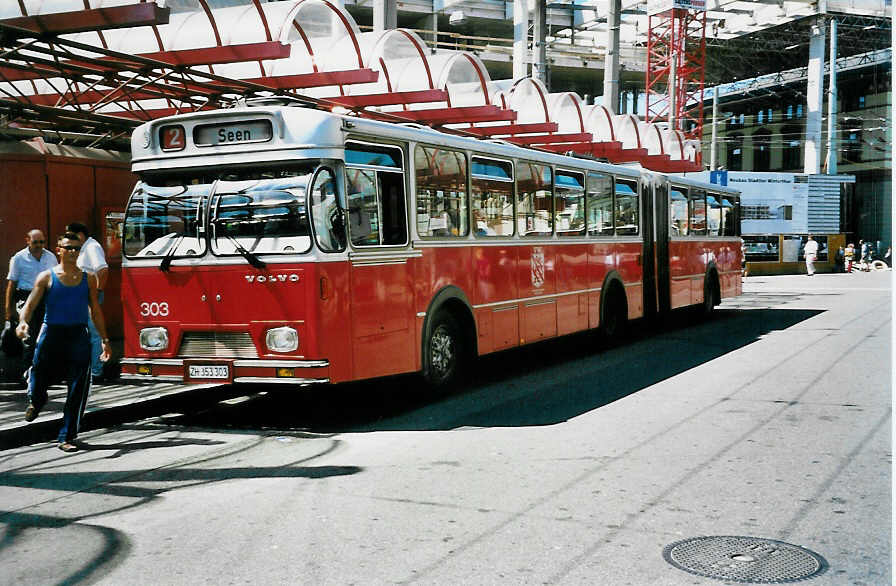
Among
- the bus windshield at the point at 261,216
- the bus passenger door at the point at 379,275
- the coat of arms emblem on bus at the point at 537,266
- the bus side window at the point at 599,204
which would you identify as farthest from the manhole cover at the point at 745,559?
the bus side window at the point at 599,204

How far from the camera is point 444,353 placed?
34.3 feet

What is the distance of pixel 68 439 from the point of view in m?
7.97

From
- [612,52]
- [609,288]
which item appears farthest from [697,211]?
[612,52]

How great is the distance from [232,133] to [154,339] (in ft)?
7.01

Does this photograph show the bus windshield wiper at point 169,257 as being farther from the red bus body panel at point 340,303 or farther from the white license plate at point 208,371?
the white license plate at point 208,371

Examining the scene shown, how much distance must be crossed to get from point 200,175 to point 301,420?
260 cm

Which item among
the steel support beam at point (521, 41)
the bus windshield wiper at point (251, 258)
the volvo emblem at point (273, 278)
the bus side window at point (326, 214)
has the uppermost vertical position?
the steel support beam at point (521, 41)

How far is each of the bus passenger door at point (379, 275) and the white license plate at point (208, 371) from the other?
1.18 m

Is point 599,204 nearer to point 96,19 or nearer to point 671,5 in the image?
point 96,19

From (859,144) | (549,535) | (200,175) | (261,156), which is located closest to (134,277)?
(200,175)

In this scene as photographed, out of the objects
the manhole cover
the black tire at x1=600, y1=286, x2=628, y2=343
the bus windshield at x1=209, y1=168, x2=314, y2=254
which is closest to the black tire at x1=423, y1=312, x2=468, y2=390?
the bus windshield at x1=209, y1=168, x2=314, y2=254

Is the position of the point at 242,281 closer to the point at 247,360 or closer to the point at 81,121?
the point at 247,360

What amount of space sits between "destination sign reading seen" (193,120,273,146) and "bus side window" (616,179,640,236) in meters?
8.23

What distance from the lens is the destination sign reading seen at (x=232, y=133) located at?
8.65 meters
